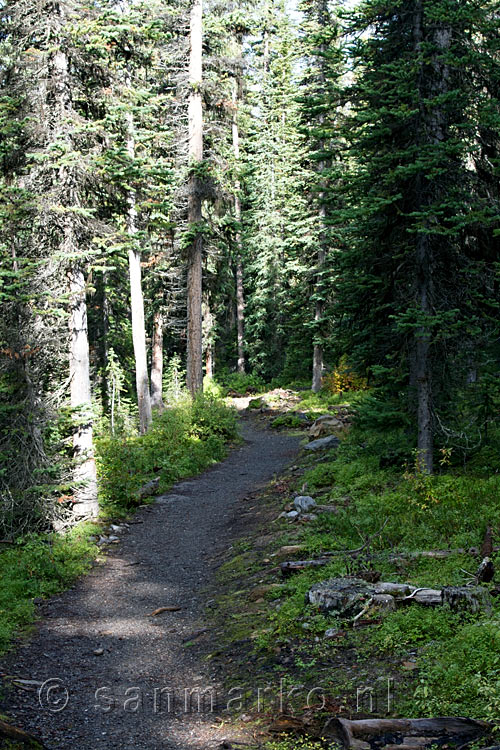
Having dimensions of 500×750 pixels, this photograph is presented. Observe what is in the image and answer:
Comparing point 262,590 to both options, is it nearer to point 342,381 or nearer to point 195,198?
point 195,198

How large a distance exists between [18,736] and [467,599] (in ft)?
13.1

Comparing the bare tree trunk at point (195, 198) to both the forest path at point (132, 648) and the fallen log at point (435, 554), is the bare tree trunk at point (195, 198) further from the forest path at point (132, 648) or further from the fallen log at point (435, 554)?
the fallen log at point (435, 554)

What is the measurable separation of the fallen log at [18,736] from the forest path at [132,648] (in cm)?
28

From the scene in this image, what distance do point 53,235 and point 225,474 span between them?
8.16 m

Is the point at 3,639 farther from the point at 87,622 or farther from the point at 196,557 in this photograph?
the point at 196,557

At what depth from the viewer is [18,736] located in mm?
4352

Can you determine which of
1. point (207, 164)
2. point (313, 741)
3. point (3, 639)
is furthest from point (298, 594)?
point (207, 164)

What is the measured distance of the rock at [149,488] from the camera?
44.1ft

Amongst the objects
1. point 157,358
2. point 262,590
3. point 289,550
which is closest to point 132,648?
Result: point 262,590

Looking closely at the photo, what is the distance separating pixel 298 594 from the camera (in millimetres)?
6844

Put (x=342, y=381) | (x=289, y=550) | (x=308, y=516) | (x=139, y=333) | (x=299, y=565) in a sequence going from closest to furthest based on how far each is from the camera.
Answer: (x=299, y=565) < (x=289, y=550) < (x=308, y=516) < (x=139, y=333) < (x=342, y=381)

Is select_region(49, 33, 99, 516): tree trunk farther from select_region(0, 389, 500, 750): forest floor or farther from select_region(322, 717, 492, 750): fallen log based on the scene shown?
select_region(322, 717, 492, 750): fallen log

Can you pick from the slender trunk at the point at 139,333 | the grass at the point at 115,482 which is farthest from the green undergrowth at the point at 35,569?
the slender trunk at the point at 139,333

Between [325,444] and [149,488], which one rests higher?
[325,444]
